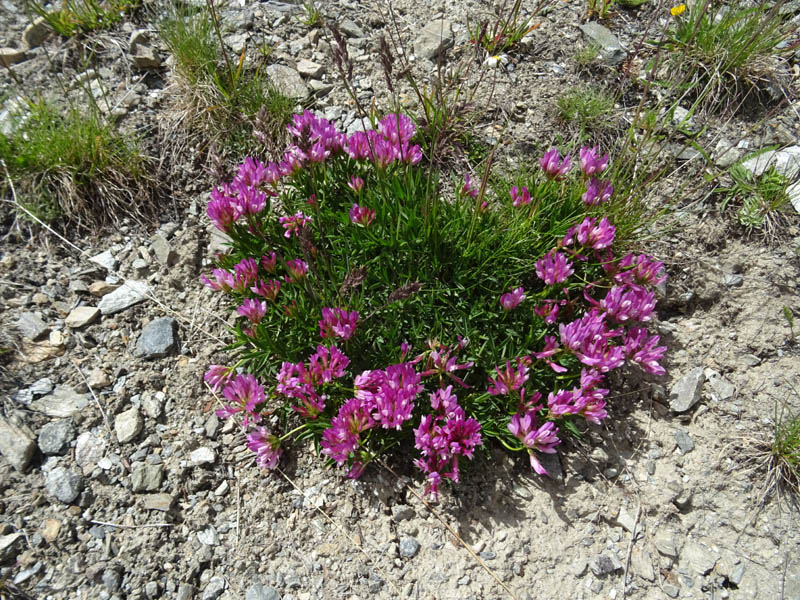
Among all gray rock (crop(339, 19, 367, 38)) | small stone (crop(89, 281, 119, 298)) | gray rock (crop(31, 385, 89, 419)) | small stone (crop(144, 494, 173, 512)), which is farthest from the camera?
gray rock (crop(339, 19, 367, 38))

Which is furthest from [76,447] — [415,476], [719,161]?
[719,161]

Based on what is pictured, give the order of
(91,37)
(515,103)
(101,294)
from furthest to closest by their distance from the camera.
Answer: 1. (91,37)
2. (515,103)
3. (101,294)

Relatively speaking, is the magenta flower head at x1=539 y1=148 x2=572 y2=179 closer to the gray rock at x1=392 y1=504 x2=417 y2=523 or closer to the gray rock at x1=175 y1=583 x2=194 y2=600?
the gray rock at x1=392 y1=504 x2=417 y2=523

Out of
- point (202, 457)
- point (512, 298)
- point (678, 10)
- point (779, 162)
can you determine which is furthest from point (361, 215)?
point (678, 10)

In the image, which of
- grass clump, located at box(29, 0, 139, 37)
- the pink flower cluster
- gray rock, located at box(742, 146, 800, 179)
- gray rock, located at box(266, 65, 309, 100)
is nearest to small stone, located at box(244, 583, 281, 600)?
the pink flower cluster

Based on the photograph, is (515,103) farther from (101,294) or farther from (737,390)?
(101,294)

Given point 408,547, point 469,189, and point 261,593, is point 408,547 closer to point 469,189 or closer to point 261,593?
point 261,593
